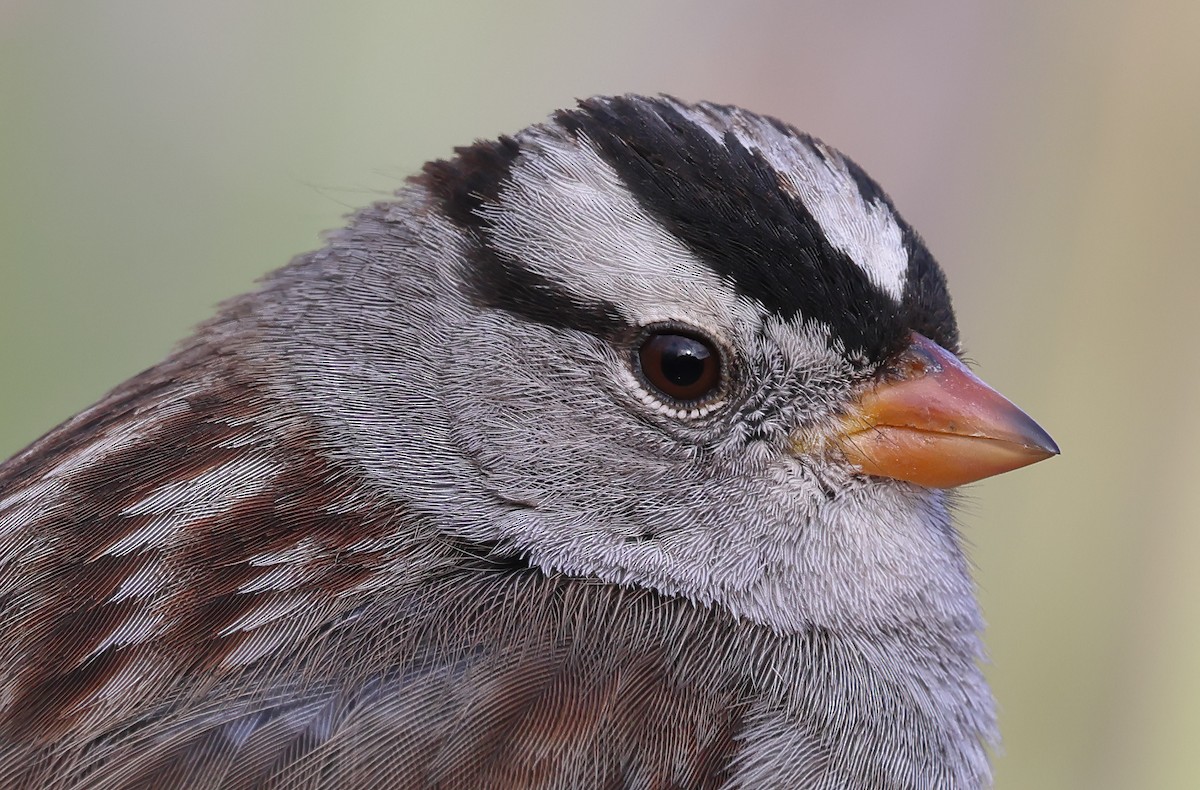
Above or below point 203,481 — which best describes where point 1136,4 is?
above

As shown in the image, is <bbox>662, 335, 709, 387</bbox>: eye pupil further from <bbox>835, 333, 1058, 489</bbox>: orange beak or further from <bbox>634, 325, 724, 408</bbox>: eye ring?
<bbox>835, 333, 1058, 489</bbox>: orange beak

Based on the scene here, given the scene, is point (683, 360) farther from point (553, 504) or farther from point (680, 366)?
point (553, 504)

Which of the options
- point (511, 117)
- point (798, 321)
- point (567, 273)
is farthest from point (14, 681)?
point (511, 117)

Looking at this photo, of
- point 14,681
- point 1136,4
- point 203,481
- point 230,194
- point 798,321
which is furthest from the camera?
point 230,194

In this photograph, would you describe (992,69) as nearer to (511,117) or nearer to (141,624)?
(511,117)

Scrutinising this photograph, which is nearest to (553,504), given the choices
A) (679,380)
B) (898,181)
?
(679,380)

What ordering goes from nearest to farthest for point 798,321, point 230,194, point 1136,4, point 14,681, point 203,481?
1. point 14,681
2. point 203,481
3. point 798,321
4. point 1136,4
5. point 230,194

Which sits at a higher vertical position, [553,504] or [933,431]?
[933,431]

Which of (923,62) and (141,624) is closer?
A: (141,624)
